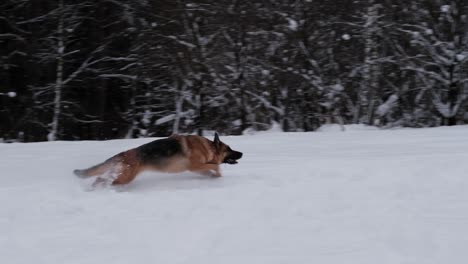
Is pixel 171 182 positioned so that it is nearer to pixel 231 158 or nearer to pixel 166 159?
pixel 166 159

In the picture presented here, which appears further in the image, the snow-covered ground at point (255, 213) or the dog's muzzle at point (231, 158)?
the dog's muzzle at point (231, 158)

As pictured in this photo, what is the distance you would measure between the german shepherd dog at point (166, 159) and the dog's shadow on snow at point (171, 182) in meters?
0.14

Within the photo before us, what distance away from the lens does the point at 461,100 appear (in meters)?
16.1

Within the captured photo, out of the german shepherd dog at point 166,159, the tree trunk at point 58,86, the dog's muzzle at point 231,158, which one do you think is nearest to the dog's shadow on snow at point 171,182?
the german shepherd dog at point 166,159

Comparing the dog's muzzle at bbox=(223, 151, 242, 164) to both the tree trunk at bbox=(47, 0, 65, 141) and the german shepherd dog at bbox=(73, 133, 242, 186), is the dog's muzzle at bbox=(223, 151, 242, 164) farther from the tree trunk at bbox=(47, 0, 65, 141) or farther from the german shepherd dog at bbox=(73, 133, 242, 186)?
the tree trunk at bbox=(47, 0, 65, 141)

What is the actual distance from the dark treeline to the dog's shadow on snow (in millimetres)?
10372

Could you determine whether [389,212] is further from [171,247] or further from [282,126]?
[282,126]

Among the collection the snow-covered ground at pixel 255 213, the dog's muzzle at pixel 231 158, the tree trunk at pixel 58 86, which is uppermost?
the tree trunk at pixel 58 86

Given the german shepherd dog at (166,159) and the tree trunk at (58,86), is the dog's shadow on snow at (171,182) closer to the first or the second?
the german shepherd dog at (166,159)

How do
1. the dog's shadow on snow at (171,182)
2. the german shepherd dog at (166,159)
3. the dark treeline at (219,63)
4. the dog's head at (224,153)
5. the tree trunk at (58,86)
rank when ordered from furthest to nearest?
the dark treeline at (219,63) → the tree trunk at (58,86) → the dog's head at (224,153) → the dog's shadow on snow at (171,182) → the german shepherd dog at (166,159)

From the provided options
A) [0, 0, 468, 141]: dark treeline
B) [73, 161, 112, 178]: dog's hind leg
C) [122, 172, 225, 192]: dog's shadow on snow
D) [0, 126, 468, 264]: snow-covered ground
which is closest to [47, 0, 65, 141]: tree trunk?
[0, 0, 468, 141]: dark treeline

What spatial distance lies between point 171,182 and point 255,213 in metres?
1.74

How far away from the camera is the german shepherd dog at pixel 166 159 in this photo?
621cm

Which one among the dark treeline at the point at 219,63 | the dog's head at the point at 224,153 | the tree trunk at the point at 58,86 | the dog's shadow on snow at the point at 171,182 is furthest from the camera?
the dark treeline at the point at 219,63
